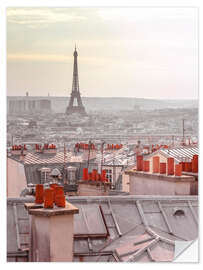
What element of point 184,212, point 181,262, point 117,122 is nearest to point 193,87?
point 117,122

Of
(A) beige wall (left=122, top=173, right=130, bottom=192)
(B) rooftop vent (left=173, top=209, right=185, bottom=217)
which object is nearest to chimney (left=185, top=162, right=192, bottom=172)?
(B) rooftop vent (left=173, top=209, right=185, bottom=217)

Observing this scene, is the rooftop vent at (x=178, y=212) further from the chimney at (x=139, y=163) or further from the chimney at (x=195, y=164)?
the chimney at (x=139, y=163)

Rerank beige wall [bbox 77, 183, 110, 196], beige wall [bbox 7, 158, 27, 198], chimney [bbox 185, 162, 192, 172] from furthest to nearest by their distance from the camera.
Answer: beige wall [bbox 77, 183, 110, 196]
chimney [bbox 185, 162, 192, 172]
beige wall [bbox 7, 158, 27, 198]

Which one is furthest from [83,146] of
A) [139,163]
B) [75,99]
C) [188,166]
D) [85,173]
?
[188,166]

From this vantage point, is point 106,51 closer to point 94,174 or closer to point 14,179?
point 94,174

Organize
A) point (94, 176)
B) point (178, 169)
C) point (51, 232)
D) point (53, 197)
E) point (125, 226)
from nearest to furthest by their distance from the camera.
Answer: point (51, 232), point (53, 197), point (125, 226), point (178, 169), point (94, 176)

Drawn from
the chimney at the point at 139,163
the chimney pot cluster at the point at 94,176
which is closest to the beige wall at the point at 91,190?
the chimney pot cluster at the point at 94,176

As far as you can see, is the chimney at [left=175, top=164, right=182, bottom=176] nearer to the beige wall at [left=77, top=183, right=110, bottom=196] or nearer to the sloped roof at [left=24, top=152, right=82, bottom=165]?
the beige wall at [left=77, top=183, right=110, bottom=196]
